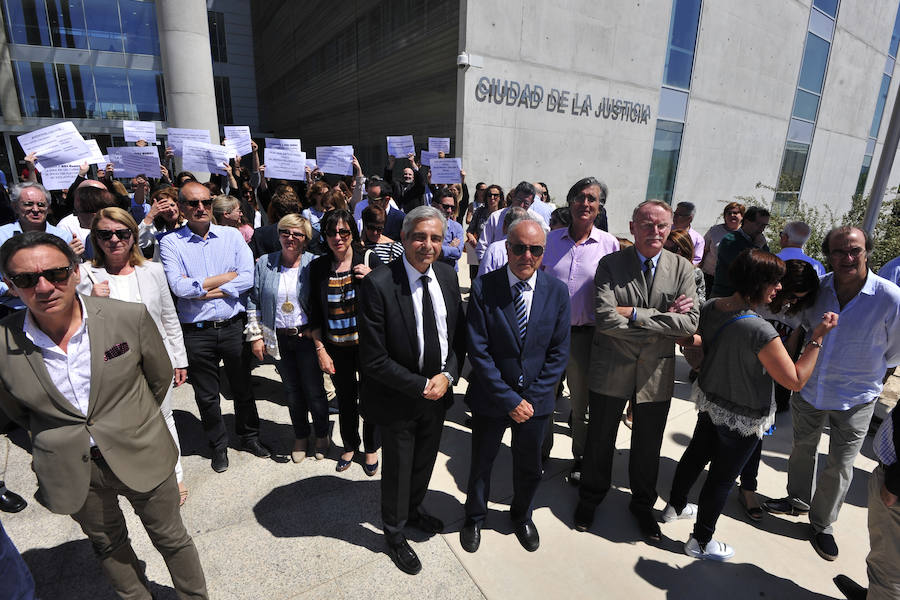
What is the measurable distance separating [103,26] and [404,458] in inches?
1081

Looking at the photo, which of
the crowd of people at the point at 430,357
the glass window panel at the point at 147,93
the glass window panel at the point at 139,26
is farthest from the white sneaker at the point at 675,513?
the glass window panel at the point at 139,26

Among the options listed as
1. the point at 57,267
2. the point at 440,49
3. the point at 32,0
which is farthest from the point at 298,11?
the point at 57,267

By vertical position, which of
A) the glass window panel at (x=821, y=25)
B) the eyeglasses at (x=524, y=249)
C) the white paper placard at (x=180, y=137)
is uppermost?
the glass window panel at (x=821, y=25)

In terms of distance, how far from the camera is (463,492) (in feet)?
11.5

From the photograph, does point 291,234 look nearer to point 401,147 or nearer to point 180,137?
point 180,137

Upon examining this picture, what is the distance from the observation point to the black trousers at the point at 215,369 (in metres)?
3.48

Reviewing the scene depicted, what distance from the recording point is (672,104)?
14.8 metres

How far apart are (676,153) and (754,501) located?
14.8m

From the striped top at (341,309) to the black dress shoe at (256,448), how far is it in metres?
1.28

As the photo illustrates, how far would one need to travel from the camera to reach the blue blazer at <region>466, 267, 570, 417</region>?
2605mm

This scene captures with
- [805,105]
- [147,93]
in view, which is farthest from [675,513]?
[147,93]

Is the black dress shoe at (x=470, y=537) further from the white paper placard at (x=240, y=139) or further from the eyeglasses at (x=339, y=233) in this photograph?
the white paper placard at (x=240, y=139)

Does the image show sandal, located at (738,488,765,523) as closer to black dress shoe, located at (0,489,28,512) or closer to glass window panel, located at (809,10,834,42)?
black dress shoe, located at (0,489,28,512)

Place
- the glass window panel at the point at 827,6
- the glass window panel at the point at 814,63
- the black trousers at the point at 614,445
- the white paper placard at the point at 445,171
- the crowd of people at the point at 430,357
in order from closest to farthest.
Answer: the crowd of people at the point at 430,357, the black trousers at the point at 614,445, the white paper placard at the point at 445,171, the glass window panel at the point at 827,6, the glass window panel at the point at 814,63
